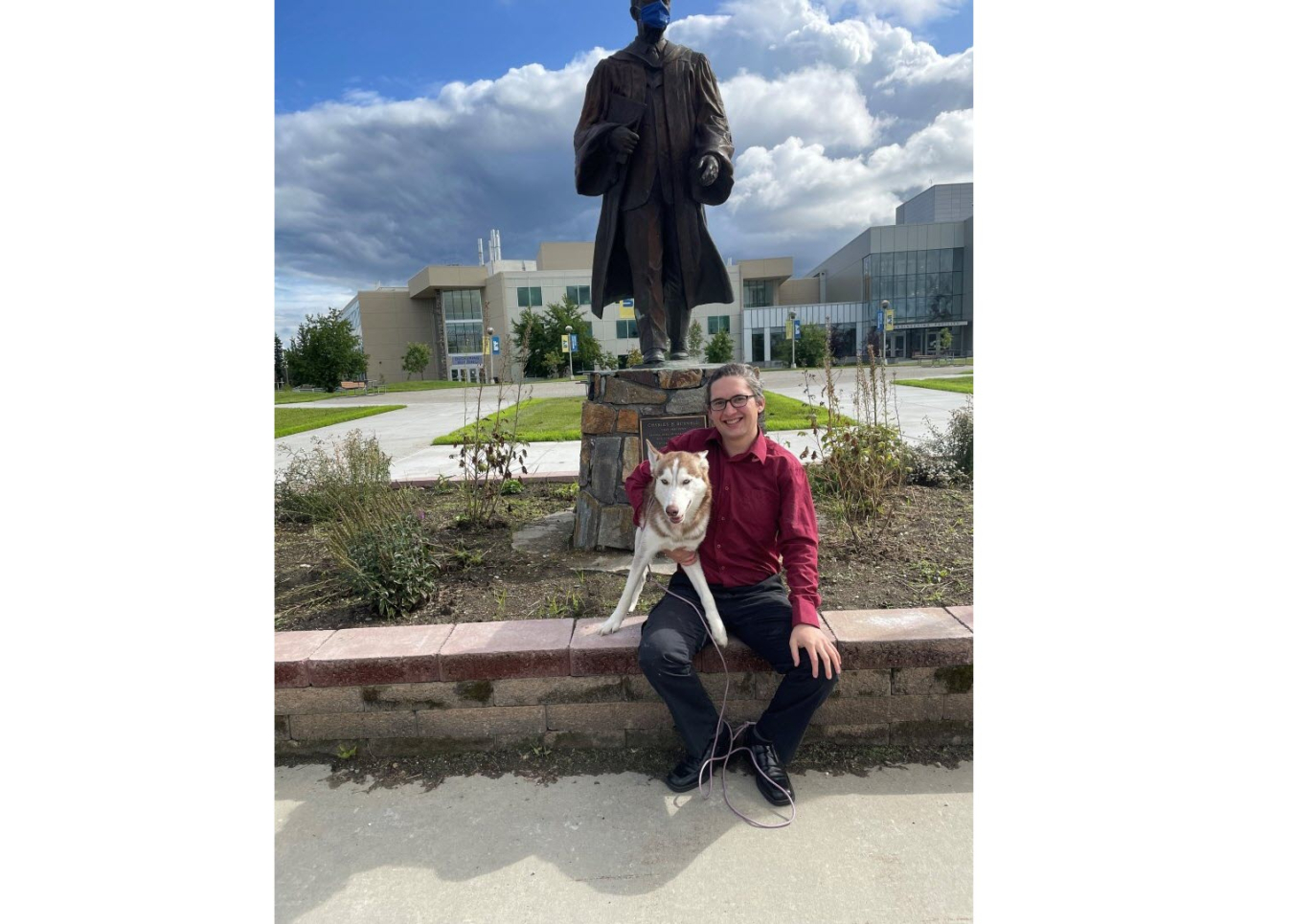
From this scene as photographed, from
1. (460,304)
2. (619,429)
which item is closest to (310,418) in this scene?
(619,429)

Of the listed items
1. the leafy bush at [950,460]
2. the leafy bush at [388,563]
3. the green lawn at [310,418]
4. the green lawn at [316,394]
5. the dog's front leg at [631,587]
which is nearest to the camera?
the dog's front leg at [631,587]

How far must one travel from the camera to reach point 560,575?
341cm

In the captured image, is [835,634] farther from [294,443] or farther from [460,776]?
[294,443]

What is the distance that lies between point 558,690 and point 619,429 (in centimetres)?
178

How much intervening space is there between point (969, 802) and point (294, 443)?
409 inches

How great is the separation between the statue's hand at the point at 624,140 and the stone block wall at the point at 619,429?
1.30 m

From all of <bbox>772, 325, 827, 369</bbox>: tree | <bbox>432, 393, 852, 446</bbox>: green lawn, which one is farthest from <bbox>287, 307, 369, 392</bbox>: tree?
<bbox>772, 325, 827, 369</bbox>: tree

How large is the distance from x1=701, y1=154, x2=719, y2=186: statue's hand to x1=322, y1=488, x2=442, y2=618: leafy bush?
2.55m

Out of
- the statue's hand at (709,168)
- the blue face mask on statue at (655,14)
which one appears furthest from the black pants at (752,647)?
the blue face mask on statue at (655,14)

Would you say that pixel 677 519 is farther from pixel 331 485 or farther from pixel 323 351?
pixel 323 351

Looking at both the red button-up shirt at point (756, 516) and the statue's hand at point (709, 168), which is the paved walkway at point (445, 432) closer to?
the statue's hand at point (709, 168)

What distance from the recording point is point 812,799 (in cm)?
212

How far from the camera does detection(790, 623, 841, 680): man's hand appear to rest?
6.59 feet

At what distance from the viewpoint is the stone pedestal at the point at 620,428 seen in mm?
3707
